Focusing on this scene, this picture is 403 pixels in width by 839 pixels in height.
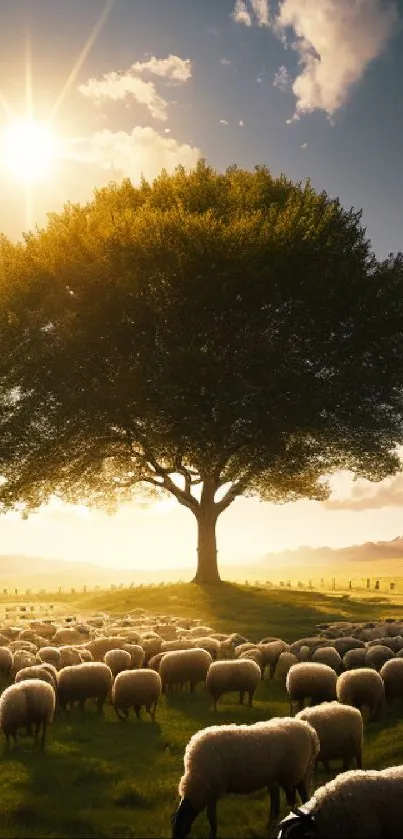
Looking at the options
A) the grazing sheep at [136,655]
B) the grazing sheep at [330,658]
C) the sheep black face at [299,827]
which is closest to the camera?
the sheep black face at [299,827]

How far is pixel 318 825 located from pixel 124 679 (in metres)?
8.51

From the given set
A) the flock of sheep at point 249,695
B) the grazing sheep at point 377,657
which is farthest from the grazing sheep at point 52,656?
the grazing sheep at point 377,657

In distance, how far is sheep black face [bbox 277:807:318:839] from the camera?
7.78m

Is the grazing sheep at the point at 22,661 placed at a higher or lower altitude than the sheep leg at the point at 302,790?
higher

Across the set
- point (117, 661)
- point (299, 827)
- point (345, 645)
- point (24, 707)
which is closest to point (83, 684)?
point (117, 661)

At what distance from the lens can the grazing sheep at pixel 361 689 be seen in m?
14.6

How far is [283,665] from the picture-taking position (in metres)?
19.2

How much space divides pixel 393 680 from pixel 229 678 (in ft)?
11.8

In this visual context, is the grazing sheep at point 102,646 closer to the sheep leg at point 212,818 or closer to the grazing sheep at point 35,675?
the grazing sheep at point 35,675

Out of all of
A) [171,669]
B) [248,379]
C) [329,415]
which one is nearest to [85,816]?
[171,669]

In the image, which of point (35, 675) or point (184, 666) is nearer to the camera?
point (35, 675)

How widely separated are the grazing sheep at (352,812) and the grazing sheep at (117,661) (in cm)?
1092

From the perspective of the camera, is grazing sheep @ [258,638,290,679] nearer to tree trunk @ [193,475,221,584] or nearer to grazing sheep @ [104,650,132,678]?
grazing sheep @ [104,650,132,678]

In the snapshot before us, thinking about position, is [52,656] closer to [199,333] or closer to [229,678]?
[229,678]
